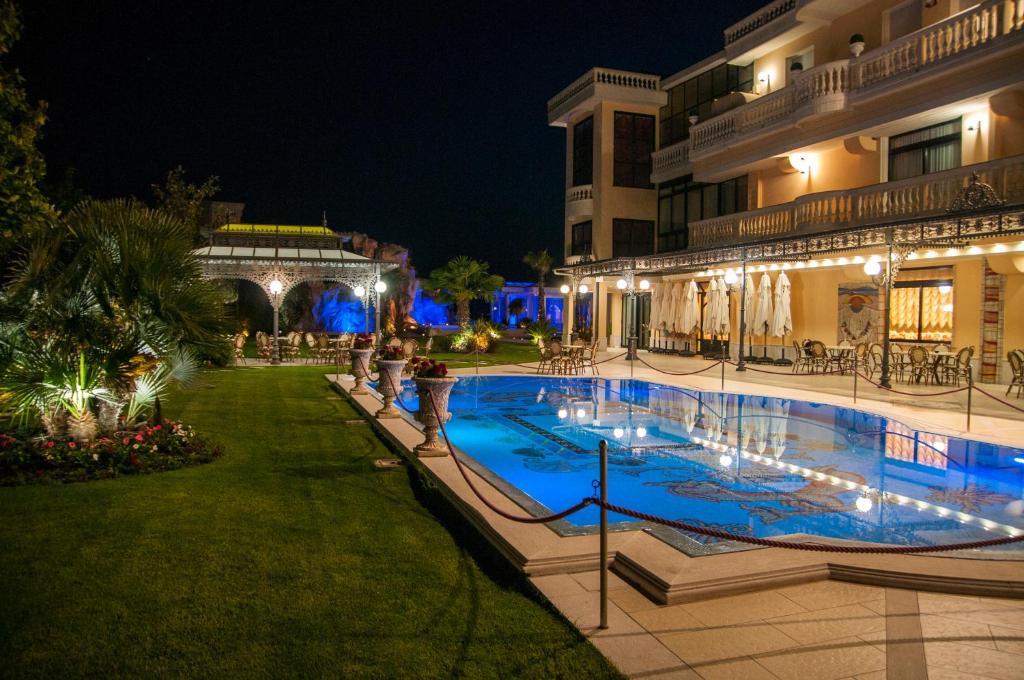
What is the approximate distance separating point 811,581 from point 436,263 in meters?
111

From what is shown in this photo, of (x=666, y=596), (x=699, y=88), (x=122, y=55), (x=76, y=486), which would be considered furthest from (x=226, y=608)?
(x=122, y=55)

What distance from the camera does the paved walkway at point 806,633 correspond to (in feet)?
11.4

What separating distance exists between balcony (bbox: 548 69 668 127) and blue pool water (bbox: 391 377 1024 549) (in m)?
18.6

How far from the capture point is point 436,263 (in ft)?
373

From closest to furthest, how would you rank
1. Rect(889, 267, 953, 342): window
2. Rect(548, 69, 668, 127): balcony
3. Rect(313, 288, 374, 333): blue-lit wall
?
1. Rect(889, 267, 953, 342): window
2. Rect(548, 69, 668, 127): balcony
3. Rect(313, 288, 374, 333): blue-lit wall

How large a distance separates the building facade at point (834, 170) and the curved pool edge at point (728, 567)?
10.2 meters

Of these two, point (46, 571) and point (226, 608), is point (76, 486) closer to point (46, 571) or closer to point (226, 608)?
point (46, 571)

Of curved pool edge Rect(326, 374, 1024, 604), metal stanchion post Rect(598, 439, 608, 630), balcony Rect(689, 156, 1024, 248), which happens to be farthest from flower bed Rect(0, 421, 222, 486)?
balcony Rect(689, 156, 1024, 248)

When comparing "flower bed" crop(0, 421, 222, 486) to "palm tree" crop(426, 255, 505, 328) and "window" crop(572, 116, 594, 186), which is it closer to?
"window" crop(572, 116, 594, 186)

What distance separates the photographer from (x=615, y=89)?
29.3 meters

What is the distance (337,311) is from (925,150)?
3116cm

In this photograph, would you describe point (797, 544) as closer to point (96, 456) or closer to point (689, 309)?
point (96, 456)

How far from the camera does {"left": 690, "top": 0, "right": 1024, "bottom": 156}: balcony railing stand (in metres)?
14.5

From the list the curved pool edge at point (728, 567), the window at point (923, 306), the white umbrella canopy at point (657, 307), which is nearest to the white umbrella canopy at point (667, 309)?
the white umbrella canopy at point (657, 307)
